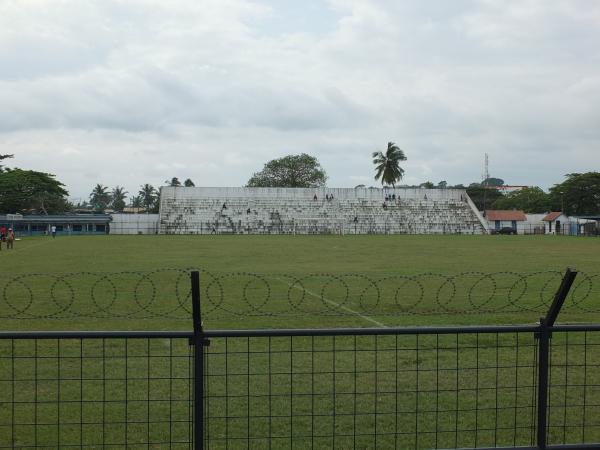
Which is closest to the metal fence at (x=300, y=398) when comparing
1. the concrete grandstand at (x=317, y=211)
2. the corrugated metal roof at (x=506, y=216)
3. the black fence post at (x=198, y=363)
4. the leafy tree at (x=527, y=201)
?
the black fence post at (x=198, y=363)

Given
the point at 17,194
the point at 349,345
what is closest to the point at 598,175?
the point at 17,194

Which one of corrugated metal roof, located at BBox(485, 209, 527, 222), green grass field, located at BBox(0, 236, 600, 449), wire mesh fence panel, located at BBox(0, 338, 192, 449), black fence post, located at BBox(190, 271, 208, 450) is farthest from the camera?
corrugated metal roof, located at BBox(485, 209, 527, 222)

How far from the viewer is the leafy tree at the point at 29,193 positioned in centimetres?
9588

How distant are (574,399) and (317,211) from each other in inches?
3494

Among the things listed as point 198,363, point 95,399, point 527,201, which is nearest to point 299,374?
point 95,399

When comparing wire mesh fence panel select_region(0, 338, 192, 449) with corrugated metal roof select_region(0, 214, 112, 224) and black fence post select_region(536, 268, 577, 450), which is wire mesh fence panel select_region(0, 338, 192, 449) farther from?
corrugated metal roof select_region(0, 214, 112, 224)

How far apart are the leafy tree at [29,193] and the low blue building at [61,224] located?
9.26 metres

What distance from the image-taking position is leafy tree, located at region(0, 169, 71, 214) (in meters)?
95.9

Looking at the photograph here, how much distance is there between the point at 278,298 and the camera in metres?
17.1

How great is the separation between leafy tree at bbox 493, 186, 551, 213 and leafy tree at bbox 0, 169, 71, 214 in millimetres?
83272

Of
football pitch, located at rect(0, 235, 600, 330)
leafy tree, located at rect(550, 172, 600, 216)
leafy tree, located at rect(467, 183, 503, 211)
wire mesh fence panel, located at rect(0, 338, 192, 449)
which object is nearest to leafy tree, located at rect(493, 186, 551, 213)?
leafy tree, located at rect(467, 183, 503, 211)

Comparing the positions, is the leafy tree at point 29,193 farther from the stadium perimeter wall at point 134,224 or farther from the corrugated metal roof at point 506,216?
Answer: the corrugated metal roof at point 506,216

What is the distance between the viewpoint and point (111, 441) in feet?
20.5

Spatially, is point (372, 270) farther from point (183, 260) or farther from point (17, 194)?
point (17, 194)
